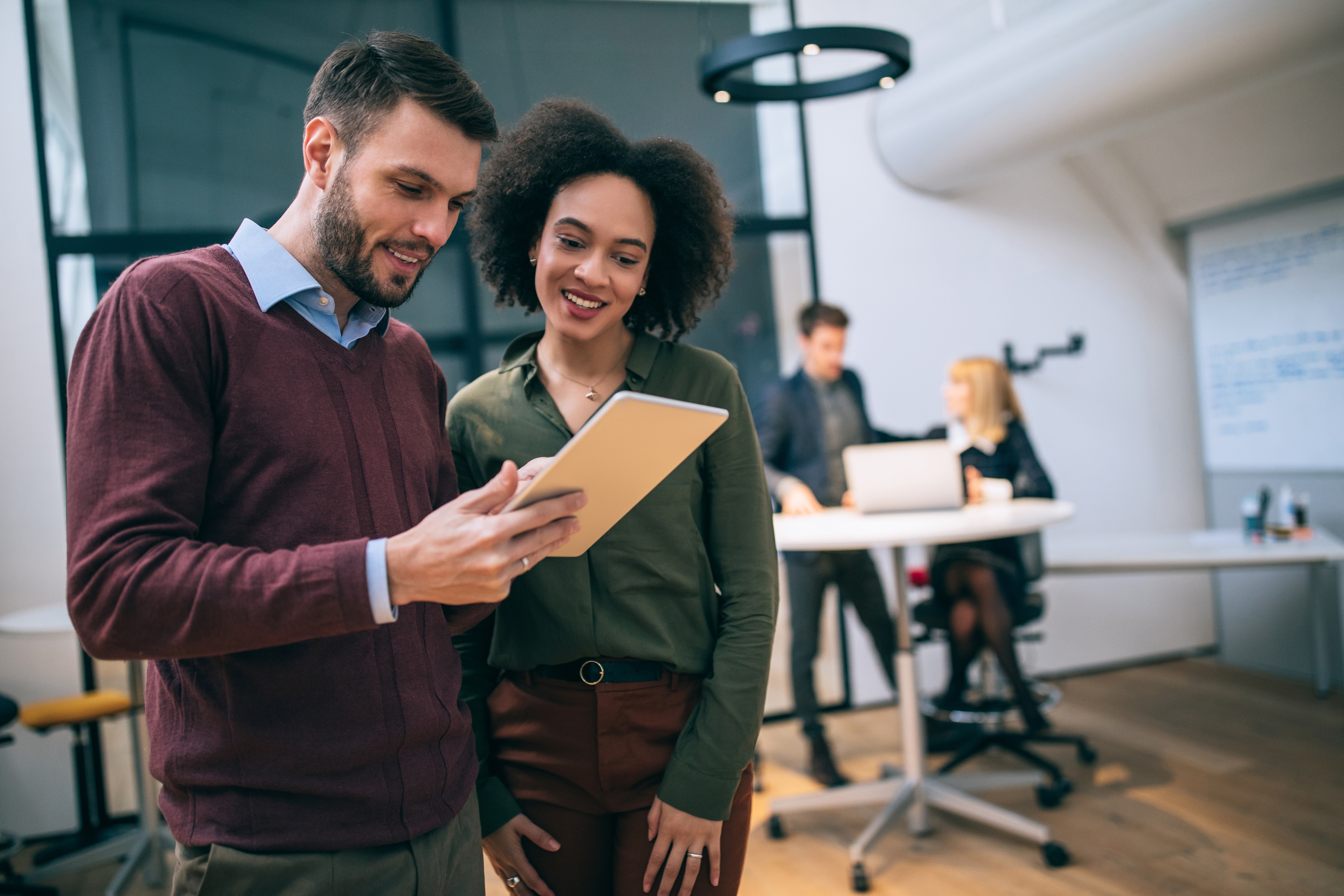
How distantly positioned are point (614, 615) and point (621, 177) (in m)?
0.63

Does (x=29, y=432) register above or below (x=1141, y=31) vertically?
below

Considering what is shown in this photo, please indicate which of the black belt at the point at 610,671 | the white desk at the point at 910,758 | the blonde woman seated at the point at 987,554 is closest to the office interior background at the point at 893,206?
the white desk at the point at 910,758

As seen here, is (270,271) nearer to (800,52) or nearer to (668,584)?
(668,584)

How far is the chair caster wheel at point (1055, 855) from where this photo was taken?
100 inches

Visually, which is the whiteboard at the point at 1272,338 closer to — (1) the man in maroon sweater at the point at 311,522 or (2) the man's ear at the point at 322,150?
(1) the man in maroon sweater at the point at 311,522

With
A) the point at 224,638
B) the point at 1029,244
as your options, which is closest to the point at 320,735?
the point at 224,638

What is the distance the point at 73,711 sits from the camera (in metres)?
3.02

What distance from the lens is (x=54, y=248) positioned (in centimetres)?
Answer: 343

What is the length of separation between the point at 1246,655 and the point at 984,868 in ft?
9.58

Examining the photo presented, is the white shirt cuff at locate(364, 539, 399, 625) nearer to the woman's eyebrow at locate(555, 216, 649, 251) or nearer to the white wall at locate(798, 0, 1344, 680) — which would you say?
the woman's eyebrow at locate(555, 216, 649, 251)

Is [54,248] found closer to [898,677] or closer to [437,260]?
[437,260]

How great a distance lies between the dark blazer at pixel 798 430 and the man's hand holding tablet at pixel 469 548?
113 inches

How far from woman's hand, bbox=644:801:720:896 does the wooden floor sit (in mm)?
1532

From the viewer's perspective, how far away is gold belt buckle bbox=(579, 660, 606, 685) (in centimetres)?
118
